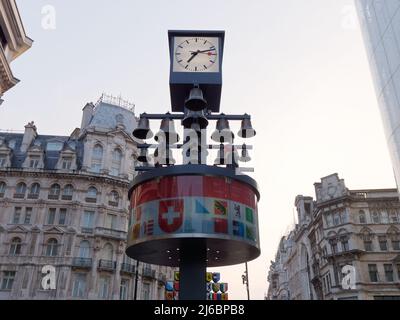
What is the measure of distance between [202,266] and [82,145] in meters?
42.6

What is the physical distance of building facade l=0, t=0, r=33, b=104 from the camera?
2566 cm

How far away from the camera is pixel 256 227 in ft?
52.5

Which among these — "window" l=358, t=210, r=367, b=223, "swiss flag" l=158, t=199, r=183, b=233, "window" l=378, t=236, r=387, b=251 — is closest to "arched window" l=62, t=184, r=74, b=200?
"swiss flag" l=158, t=199, r=183, b=233

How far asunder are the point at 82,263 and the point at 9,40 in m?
27.4

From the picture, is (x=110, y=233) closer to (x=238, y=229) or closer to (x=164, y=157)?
(x=164, y=157)

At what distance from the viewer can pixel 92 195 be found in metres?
49.3

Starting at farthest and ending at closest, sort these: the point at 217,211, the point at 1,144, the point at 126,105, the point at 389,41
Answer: the point at 126,105 → the point at 1,144 → the point at 389,41 → the point at 217,211

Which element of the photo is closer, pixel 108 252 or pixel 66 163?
pixel 108 252

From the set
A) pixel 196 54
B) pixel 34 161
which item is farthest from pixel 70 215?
pixel 196 54

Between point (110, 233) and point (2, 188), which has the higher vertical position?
point (2, 188)

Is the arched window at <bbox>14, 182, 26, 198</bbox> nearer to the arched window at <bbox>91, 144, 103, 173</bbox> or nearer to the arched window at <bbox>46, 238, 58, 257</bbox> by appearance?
the arched window at <bbox>46, 238, 58, 257</bbox>

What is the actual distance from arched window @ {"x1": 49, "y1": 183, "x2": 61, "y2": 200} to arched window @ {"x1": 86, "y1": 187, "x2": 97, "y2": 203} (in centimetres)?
366
